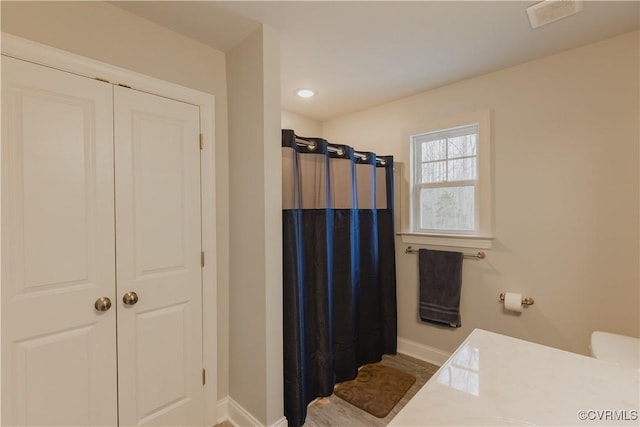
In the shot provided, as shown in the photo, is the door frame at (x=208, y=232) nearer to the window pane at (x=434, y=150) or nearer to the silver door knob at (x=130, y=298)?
the silver door knob at (x=130, y=298)

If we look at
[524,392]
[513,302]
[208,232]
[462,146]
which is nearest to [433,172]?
[462,146]

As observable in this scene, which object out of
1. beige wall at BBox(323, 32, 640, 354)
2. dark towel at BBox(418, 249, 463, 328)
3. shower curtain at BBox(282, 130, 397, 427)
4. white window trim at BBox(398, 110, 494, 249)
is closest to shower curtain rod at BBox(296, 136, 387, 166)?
shower curtain at BBox(282, 130, 397, 427)

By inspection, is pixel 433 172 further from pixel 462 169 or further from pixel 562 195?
pixel 562 195

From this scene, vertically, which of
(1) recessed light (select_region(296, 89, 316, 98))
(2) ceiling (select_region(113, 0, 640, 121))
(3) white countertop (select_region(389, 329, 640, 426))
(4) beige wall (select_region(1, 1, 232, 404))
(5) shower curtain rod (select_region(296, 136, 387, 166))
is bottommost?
(3) white countertop (select_region(389, 329, 640, 426))

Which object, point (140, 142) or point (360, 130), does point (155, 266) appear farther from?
point (360, 130)

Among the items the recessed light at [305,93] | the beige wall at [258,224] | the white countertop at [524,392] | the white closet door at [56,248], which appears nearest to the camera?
the white countertop at [524,392]

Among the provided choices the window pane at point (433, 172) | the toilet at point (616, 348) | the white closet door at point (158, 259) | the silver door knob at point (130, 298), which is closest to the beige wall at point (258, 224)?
the white closet door at point (158, 259)

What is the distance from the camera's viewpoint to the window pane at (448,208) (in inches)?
92.6

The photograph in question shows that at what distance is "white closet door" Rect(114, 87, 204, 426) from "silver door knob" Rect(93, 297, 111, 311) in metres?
0.06

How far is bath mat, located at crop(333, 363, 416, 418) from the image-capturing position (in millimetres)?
1940

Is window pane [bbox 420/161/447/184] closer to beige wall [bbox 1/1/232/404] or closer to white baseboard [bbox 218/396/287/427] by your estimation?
beige wall [bbox 1/1/232/404]

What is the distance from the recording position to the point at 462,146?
7.80ft

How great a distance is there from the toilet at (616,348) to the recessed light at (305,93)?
101 inches

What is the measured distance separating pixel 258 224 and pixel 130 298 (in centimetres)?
75
